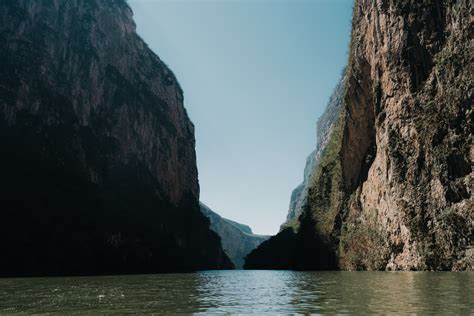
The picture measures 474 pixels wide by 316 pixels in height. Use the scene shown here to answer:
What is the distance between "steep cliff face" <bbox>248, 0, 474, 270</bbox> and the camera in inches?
2267

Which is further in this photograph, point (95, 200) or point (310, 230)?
point (310, 230)

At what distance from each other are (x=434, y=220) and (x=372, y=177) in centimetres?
2623

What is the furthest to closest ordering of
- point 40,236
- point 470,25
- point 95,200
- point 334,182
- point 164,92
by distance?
point 164,92, point 334,182, point 95,200, point 40,236, point 470,25

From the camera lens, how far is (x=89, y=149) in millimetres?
130500

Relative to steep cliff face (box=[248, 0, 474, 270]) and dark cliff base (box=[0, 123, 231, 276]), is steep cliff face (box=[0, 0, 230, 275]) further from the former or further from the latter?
steep cliff face (box=[248, 0, 474, 270])

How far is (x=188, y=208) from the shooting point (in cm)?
18562

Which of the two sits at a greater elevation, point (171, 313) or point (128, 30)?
point (128, 30)

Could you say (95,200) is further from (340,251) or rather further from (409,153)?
(409,153)

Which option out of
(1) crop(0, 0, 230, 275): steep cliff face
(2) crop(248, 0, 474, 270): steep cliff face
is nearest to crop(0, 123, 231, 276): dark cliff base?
(1) crop(0, 0, 230, 275): steep cliff face

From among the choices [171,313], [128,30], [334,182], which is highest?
[128,30]

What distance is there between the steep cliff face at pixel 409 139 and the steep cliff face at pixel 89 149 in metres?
53.7

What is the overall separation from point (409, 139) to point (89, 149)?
91.6m

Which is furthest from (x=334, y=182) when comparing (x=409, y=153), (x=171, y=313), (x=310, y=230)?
(x=171, y=313)

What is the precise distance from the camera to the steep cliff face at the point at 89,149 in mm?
92562
